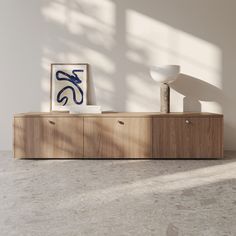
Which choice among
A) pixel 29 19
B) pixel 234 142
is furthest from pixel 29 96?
pixel 234 142

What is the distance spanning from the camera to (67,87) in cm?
374

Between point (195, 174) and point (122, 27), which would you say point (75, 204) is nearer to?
point (195, 174)

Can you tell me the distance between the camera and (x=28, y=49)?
374 cm

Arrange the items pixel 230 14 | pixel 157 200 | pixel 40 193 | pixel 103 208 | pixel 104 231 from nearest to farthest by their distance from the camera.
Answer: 1. pixel 104 231
2. pixel 103 208
3. pixel 157 200
4. pixel 40 193
5. pixel 230 14

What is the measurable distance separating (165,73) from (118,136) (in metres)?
0.79

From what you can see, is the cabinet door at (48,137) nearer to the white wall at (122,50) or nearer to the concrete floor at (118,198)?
the concrete floor at (118,198)

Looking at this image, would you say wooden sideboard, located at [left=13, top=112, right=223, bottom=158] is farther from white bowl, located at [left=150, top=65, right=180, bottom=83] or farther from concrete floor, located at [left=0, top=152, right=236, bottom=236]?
white bowl, located at [left=150, top=65, right=180, bottom=83]

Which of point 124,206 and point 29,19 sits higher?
point 29,19

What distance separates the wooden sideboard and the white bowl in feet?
1.32

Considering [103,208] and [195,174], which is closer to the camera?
[103,208]

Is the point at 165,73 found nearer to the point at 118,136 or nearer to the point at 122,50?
the point at 122,50

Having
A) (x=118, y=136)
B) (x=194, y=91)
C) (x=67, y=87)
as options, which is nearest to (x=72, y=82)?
(x=67, y=87)

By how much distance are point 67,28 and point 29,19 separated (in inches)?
16.7

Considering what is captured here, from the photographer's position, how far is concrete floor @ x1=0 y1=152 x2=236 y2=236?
5.32 ft
